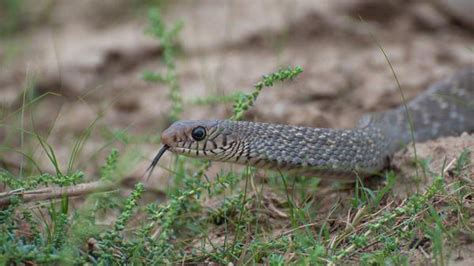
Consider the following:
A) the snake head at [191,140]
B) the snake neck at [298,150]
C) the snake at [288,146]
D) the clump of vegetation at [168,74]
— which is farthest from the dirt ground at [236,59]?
the snake head at [191,140]

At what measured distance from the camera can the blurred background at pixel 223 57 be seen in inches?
279

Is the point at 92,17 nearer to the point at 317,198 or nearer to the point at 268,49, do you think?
the point at 268,49

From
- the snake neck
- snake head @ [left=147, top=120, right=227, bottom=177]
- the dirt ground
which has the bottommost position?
the dirt ground

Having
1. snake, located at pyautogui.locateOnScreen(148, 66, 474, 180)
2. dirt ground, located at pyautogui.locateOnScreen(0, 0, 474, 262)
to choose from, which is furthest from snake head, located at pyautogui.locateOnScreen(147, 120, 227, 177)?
dirt ground, located at pyautogui.locateOnScreen(0, 0, 474, 262)

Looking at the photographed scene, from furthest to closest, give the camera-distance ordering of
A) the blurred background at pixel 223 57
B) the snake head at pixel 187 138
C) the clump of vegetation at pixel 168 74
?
the blurred background at pixel 223 57 → the clump of vegetation at pixel 168 74 → the snake head at pixel 187 138

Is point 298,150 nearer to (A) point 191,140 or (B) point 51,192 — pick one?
(A) point 191,140

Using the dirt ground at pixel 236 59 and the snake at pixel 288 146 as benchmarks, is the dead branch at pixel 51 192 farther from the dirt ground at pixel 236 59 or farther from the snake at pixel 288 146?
the dirt ground at pixel 236 59

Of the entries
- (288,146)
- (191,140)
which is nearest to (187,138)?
(191,140)

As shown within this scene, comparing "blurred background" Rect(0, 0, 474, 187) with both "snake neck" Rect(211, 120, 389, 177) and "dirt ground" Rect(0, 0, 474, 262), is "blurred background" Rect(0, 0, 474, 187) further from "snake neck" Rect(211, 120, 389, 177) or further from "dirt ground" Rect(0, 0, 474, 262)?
"snake neck" Rect(211, 120, 389, 177)

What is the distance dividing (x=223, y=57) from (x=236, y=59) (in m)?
0.14

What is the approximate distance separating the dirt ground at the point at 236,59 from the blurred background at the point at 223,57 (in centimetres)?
1

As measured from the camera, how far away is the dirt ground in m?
7.10

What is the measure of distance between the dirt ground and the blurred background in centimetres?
1

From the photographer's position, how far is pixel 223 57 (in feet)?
25.8
